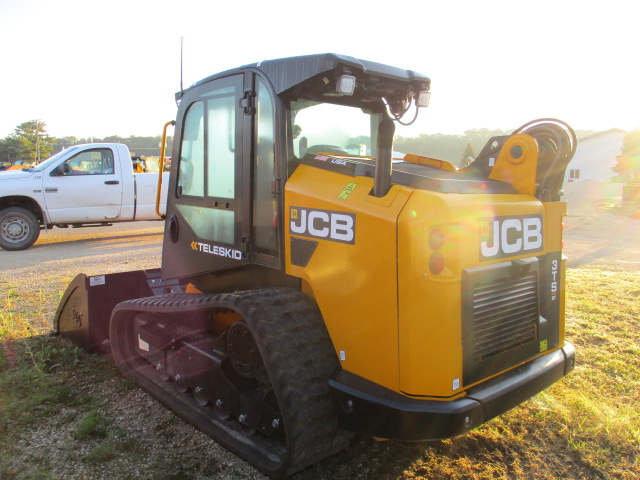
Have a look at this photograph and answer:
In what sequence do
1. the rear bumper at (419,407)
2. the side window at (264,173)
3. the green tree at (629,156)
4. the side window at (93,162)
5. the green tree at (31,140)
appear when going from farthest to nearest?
the green tree at (31,140) → the green tree at (629,156) → the side window at (93,162) → the side window at (264,173) → the rear bumper at (419,407)

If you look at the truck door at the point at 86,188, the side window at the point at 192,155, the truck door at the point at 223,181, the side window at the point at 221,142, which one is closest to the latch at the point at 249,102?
the truck door at the point at 223,181

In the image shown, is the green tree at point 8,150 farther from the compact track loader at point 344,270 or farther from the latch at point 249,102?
the latch at point 249,102

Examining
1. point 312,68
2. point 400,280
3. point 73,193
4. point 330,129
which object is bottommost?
point 400,280

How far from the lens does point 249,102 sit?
10.6 feet

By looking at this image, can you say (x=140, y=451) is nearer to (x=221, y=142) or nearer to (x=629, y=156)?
(x=221, y=142)

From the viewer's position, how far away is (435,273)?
8.11 feet

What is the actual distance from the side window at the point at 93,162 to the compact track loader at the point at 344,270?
27.4 ft

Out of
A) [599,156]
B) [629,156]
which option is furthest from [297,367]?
[599,156]

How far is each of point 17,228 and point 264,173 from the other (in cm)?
967

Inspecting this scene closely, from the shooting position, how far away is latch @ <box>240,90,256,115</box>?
3.22 meters

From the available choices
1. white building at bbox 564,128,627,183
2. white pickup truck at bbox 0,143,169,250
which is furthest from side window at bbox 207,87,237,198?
white building at bbox 564,128,627,183

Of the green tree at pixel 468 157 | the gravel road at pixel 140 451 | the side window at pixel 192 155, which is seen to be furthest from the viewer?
the green tree at pixel 468 157

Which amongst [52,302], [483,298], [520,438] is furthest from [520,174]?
[52,302]

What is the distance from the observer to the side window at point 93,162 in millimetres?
11305
